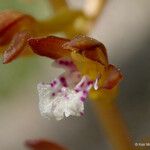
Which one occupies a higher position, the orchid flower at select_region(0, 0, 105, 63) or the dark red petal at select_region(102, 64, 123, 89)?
the orchid flower at select_region(0, 0, 105, 63)

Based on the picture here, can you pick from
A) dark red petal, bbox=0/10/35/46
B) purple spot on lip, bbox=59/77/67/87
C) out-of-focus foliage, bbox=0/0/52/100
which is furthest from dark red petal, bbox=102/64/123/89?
out-of-focus foliage, bbox=0/0/52/100

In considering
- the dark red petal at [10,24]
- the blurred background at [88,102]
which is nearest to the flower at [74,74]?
the dark red petal at [10,24]

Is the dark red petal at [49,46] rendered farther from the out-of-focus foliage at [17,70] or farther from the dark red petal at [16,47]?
the out-of-focus foliage at [17,70]

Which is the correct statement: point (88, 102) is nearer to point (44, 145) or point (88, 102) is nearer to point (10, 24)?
point (44, 145)

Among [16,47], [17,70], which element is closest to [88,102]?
[17,70]

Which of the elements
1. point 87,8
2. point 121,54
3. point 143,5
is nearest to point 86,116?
point 121,54

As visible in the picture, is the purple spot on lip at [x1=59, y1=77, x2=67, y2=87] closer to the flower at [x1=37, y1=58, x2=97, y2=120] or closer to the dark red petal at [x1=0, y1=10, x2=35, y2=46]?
the flower at [x1=37, y1=58, x2=97, y2=120]

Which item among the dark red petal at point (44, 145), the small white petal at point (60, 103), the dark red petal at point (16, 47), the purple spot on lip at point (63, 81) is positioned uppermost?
the dark red petal at point (16, 47)
